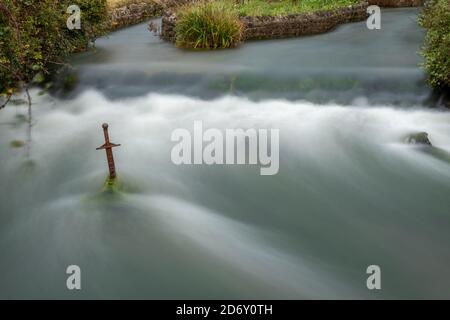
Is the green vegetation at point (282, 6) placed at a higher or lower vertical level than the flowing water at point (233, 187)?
higher

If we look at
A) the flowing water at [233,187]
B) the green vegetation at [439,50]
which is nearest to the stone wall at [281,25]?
the flowing water at [233,187]

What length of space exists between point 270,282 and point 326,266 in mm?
671

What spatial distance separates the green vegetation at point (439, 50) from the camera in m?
8.52

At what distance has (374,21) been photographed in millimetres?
16375

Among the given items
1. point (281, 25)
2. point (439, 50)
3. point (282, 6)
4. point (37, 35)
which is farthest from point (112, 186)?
point (282, 6)

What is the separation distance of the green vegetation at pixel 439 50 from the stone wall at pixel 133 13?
32.3 ft

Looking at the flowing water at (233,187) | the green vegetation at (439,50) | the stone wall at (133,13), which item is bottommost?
the flowing water at (233,187)

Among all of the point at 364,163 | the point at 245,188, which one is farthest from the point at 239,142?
the point at 364,163

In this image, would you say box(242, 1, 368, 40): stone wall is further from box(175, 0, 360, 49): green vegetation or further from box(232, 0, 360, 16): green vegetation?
box(175, 0, 360, 49): green vegetation

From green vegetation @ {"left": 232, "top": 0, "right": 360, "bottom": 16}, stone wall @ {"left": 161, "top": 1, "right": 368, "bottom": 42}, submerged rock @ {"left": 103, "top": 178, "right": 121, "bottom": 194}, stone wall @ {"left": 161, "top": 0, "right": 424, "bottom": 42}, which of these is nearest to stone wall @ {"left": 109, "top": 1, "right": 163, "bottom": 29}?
stone wall @ {"left": 161, "top": 0, "right": 424, "bottom": 42}

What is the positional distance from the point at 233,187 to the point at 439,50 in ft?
15.0

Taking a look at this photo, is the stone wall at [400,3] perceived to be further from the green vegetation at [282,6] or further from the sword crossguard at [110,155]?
the sword crossguard at [110,155]

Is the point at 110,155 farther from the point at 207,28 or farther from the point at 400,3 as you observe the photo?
the point at 400,3

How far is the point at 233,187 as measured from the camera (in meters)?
6.84
